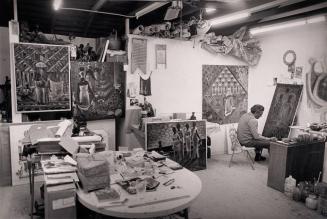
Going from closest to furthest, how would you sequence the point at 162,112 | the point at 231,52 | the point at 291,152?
the point at 291,152 → the point at 162,112 → the point at 231,52

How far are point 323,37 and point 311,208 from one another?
341 cm

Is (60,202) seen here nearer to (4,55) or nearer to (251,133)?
(4,55)

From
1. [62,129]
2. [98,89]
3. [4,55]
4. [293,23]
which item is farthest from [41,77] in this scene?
[293,23]

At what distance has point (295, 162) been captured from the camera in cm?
457

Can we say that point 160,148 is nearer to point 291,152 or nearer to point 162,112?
point 162,112

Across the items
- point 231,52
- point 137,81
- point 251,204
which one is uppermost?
point 231,52

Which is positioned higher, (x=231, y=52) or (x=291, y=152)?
(x=231, y=52)

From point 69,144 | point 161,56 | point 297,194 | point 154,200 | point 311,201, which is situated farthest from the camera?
point 161,56

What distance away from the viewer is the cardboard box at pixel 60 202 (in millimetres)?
2504

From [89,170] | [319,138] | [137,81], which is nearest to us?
[89,170]

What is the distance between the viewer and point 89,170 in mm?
2518

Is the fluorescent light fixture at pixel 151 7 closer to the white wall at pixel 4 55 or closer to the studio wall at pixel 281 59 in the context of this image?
the white wall at pixel 4 55

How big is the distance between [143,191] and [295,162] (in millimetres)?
3010

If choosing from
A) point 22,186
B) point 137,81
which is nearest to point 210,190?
point 137,81
